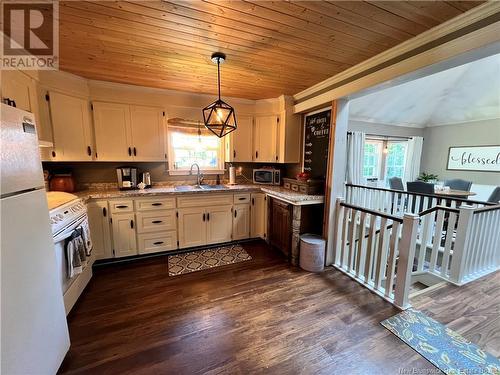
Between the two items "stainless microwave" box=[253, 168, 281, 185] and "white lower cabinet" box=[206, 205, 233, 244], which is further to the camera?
"stainless microwave" box=[253, 168, 281, 185]

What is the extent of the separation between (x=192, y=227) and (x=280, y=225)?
1.35 metres

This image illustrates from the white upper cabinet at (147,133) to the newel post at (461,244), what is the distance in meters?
3.97

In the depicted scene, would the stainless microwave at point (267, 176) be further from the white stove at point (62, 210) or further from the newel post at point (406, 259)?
the white stove at point (62, 210)

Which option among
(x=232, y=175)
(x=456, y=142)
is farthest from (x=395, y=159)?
(x=232, y=175)

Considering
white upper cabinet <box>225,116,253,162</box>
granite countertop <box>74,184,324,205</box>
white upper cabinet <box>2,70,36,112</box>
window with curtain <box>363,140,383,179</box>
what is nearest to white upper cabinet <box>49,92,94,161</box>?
white upper cabinet <box>2,70,36,112</box>

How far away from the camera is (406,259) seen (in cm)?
199

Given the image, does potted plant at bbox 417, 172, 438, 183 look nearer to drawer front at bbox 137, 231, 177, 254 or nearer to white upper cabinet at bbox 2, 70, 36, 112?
drawer front at bbox 137, 231, 177, 254

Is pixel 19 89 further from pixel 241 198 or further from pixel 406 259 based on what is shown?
pixel 406 259

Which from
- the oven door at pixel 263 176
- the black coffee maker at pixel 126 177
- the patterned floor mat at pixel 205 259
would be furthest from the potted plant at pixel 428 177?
the black coffee maker at pixel 126 177

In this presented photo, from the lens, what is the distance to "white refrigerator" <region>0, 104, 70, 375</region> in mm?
1031

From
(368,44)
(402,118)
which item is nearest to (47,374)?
(368,44)

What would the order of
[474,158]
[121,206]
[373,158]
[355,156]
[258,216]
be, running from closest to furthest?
[121,206] < [258,216] < [355,156] < [474,158] < [373,158]

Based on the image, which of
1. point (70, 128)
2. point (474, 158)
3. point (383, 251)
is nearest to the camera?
point (383, 251)

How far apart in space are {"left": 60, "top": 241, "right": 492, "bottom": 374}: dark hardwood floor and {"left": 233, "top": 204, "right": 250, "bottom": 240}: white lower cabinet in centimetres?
89
